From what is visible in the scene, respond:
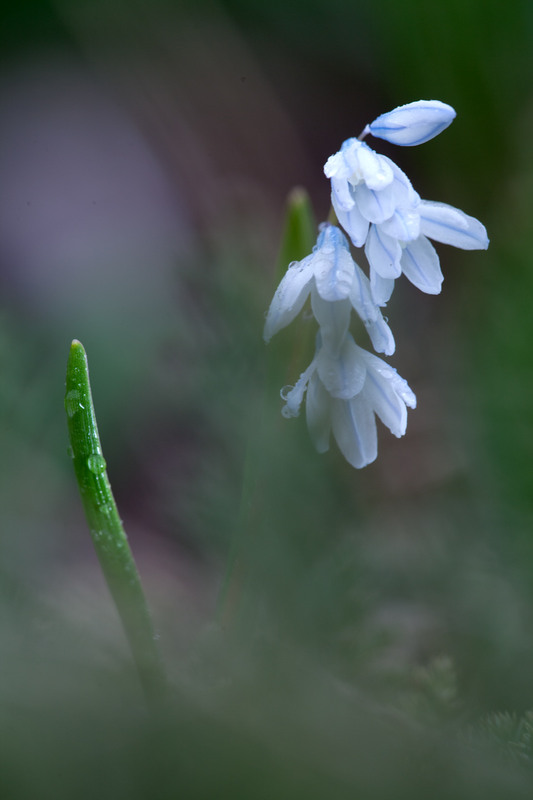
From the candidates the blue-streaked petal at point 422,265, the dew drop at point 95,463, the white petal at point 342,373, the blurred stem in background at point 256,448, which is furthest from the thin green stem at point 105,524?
the blue-streaked petal at point 422,265

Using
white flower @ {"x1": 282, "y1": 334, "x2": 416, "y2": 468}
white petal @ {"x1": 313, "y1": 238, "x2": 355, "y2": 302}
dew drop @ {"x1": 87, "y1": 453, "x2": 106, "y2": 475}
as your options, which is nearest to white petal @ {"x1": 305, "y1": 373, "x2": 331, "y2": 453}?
white flower @ {"x1": 282, "y1": 334, "x2": 416, "y2": 468}

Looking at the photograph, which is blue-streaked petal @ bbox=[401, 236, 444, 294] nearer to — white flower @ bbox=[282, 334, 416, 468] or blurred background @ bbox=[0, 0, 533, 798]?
white flower @ bbox=[282, 334, 416, 468]

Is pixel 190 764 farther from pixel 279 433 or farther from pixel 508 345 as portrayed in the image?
pixel 508 345

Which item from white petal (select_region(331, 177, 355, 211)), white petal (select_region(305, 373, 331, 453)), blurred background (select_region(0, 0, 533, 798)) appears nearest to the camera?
blurred background (select_region(0, 0, 533, 798))

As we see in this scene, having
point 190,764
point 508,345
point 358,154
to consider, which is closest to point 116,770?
point 190,764

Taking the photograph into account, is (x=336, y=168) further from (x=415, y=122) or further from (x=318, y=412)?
(x=318, y=412)

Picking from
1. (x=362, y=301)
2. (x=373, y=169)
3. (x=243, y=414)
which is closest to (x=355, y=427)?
(x=362, y=301)

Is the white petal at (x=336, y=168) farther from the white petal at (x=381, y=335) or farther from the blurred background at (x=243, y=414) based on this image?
the blurred background at (x=243, y=414)
